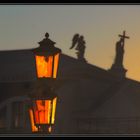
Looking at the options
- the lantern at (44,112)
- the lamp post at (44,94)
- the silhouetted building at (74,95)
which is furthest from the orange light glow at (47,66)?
the silhouetted building at (74,95)

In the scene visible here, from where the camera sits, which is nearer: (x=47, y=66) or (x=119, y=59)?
(x=47, y=66)

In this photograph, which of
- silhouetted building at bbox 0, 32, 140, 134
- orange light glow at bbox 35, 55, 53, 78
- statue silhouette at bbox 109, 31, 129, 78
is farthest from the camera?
silhouetted building at bbox 0, 32, 140, 134

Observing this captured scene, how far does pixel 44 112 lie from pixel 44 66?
38cm

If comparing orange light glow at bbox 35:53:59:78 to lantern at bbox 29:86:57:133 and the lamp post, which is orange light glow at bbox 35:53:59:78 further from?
lantern at bbox 29:86:57:133

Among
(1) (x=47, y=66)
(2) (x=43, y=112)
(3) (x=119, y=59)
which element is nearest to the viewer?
(2) (x=43, y=112)

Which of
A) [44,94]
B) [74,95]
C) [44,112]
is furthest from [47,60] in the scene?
[74,95]

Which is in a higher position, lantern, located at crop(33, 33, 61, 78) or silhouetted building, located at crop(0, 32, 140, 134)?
silhouetted building, located at crop(0, 32, 140, 134)

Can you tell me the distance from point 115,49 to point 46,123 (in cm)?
503

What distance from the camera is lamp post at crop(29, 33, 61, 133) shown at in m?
4.09

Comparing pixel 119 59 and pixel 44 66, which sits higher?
pixel 119 59

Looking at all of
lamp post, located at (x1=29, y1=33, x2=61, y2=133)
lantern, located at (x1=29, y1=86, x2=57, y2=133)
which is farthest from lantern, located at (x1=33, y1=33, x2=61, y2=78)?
lantern, located at (x1=29, y1=86, x2=57, y2=133)

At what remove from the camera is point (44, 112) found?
13.4ft

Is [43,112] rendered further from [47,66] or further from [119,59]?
[119,59]

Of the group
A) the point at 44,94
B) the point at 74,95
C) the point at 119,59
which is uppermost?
the point at 119,59
